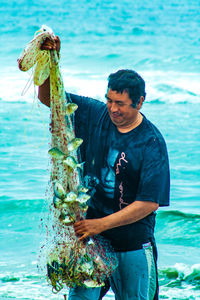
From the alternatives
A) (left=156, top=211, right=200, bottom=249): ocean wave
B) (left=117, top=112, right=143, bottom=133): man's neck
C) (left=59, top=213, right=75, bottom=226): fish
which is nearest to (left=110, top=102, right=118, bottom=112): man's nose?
(left=117, top=112, right=143, bottom=133): man's neck

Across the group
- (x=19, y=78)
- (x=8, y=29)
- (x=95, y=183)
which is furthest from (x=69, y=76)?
(x=95, y=183)

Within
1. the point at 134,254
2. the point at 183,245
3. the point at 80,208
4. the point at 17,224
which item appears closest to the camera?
the point at 80,208

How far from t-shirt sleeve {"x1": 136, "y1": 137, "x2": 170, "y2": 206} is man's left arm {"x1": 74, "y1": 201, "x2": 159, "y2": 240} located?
0.04 metres

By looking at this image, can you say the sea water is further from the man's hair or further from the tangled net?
the man's hair

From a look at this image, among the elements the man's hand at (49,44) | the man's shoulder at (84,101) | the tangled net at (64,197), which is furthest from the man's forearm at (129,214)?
the man's hand at (49,44)

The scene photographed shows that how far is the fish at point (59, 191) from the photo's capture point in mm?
2551

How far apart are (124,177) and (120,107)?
377mm

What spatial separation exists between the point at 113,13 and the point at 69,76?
15.2 m

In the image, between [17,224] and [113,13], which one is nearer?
[17,224]

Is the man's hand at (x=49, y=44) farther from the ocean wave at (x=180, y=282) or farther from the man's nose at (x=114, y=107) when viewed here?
the ocean wave at (x=180, y=282)

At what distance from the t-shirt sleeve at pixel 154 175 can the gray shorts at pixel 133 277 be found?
1.16ft

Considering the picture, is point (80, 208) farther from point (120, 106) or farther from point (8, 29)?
point (8, 29)

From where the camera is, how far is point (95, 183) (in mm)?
2850

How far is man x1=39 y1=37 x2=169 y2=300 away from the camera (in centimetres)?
265
